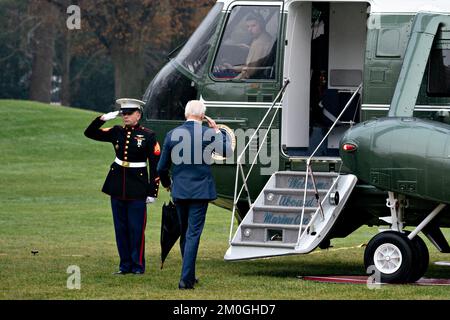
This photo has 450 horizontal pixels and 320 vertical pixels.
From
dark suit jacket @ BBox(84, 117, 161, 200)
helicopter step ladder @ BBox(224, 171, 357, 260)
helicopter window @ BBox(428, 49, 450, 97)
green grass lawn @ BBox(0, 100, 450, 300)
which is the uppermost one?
helicopter window @ BBox(428, 49, 450, 97)

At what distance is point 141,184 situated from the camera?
42.6 ft

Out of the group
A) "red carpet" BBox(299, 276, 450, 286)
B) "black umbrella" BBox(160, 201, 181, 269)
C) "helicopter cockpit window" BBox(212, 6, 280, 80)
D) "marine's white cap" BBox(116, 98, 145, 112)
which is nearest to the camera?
"red carpet" BBox(299, 276, 450, 286)

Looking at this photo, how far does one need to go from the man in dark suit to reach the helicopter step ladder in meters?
0.97

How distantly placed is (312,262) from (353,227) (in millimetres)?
1465

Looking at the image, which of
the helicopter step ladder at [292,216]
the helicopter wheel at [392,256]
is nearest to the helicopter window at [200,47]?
the helicopter step ladder at [292,216]

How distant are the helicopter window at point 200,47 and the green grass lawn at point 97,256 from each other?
221 cm

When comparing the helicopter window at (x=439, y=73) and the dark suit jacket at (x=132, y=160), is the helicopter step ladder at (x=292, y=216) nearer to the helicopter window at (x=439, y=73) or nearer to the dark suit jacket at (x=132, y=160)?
the dark suit jacket at (x=132, y=160)

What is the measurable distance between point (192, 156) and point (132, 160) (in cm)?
147

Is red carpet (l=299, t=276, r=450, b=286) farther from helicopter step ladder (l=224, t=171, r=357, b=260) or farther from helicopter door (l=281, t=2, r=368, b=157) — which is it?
helicopter door (l=281, t=2, r=368, b=157)

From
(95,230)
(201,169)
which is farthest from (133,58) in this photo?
(201,169)

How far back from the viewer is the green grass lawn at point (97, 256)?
38.1ft

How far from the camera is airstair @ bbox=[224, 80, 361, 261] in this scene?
41.5 feet

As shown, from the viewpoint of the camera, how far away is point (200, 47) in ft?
47.1

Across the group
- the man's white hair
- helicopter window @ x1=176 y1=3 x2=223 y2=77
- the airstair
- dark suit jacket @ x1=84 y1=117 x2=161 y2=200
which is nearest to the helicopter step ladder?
the airstair
